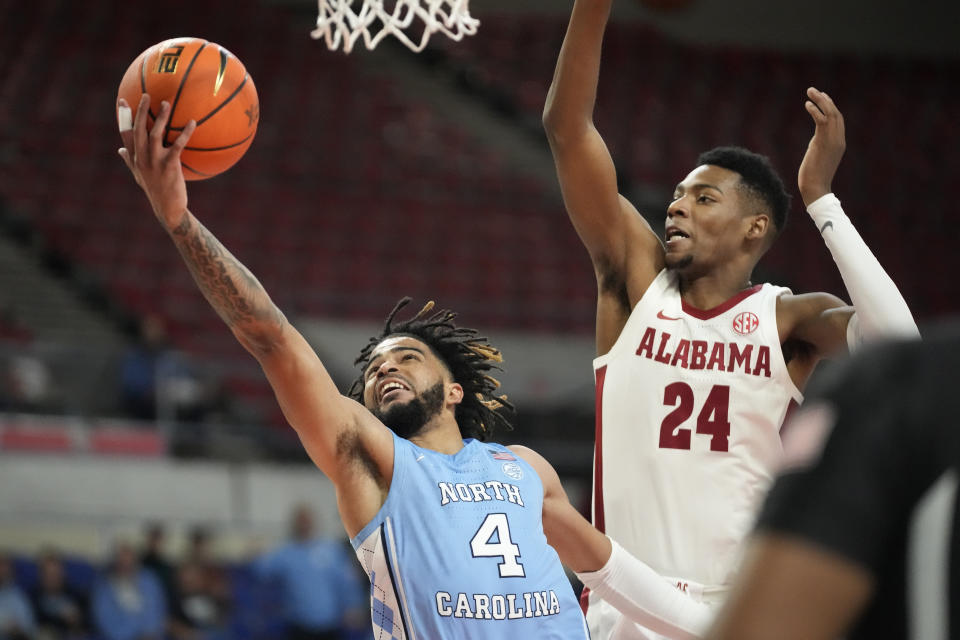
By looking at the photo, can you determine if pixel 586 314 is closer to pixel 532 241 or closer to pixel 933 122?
pixel 532 241

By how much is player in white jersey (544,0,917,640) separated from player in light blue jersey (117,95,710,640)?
191 millimetres

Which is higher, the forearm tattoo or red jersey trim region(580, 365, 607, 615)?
the forearm tattoo

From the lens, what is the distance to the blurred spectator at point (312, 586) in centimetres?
939

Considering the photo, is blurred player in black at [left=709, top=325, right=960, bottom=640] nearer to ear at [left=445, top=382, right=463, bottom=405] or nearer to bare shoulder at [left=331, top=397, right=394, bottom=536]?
bare shoulder at [left=331, top=397, right=394, bottom=536]

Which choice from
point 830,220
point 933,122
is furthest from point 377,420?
point 933,122

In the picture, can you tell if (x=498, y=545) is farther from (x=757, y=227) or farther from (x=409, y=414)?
(x=757, y=227)

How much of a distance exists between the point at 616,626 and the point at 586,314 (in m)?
9.26

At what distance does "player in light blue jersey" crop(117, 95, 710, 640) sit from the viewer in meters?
3.49

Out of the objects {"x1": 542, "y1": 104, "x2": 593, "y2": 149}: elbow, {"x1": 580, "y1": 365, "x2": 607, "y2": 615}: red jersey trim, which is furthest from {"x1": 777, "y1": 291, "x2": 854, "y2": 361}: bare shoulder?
{"x1": 542, "y1": 104, "x2": 593, "y2": 149}: elbow

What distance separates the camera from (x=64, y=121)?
47.7 feet

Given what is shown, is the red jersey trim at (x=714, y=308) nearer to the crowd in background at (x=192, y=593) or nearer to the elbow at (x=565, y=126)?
the elbow at (x=565, y=126)

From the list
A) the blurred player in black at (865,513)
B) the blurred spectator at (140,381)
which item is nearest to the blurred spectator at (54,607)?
the blurred spectator at (140,381)

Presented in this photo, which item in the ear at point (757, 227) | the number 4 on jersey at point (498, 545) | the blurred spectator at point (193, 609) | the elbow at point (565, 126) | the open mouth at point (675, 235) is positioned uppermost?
the elbow at point (565, 126)

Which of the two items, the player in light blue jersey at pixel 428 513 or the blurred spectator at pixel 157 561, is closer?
the player in light blue jersey at pixel 428 513
